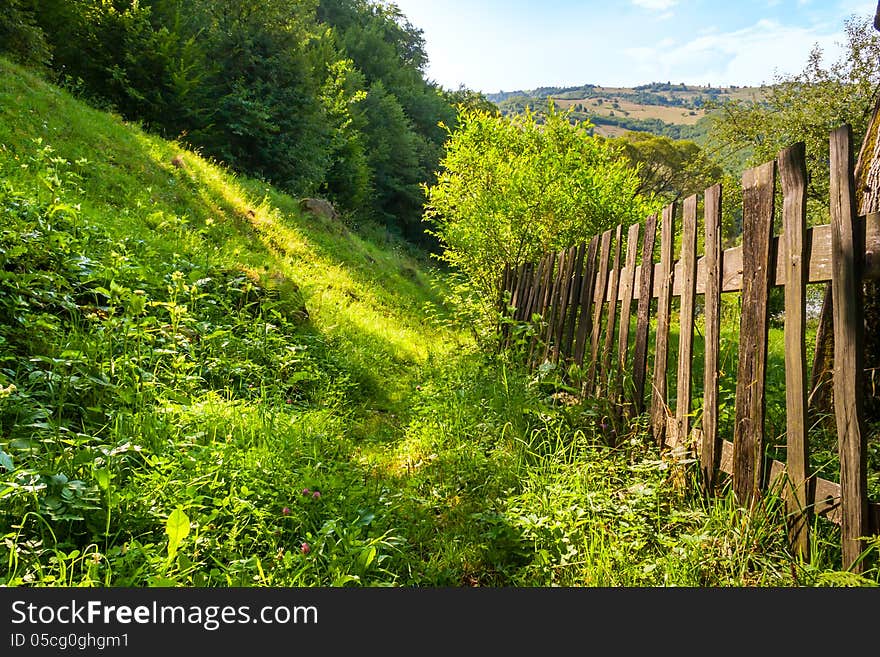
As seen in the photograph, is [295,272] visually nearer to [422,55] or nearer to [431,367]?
[431,367]

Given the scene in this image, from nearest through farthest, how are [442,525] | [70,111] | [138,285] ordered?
[442,525] < [138,285] < [70,111]

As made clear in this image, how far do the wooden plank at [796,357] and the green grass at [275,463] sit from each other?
0.08 meters

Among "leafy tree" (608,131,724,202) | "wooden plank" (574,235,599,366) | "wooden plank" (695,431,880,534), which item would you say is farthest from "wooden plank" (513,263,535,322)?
"leafy tree" (608,131,724,202)

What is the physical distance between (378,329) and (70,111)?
7.06 metres

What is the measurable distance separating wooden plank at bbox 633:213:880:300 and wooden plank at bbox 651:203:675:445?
51cm

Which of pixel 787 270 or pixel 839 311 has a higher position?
pixel 787 270

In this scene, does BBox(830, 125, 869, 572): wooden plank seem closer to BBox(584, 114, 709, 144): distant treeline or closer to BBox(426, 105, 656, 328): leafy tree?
BBox(426, 105, 656, 328): leafy tree

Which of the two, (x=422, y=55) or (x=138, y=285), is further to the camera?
(x=422, y=55)

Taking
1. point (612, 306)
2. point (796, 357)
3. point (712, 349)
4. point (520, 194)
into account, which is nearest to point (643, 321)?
point (612, 306)

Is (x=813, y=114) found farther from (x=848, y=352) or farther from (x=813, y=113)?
(x=848, y=352)

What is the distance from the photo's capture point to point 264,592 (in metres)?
1.64

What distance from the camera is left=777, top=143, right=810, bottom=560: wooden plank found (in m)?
1.95

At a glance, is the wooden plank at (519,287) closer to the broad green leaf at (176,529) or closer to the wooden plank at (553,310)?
the wooden plank at (553,310)

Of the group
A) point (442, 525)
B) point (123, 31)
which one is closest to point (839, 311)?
point (442, 525)
